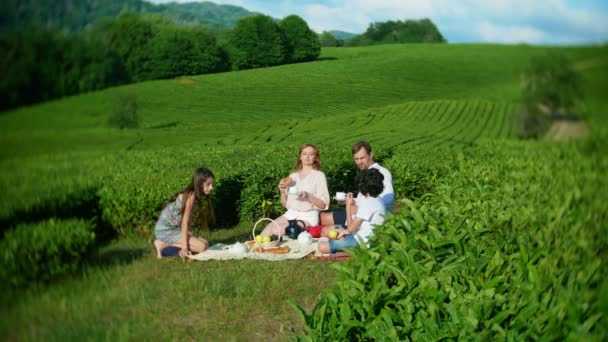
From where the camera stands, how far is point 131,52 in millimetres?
2721

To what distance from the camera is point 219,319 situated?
3635 millimetres

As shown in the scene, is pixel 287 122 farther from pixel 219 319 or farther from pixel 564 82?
pixel 564 82

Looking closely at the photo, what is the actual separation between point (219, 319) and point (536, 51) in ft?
8.16

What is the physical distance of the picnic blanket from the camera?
14.7ft

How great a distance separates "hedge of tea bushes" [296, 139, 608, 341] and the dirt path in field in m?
0.03

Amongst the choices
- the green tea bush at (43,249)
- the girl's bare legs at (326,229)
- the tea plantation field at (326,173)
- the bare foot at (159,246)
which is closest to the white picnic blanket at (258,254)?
the tea plantation field at (326,173)

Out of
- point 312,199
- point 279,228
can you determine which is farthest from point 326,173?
point 279,228

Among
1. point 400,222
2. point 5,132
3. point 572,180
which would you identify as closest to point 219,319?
point 400,222

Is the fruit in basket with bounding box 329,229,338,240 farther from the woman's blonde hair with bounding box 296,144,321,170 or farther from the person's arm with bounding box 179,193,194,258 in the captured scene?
the person's arm with bounding box 179,193,194,258

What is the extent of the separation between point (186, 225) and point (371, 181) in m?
1.76

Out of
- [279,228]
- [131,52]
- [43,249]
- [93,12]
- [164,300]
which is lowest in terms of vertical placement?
[279,228]

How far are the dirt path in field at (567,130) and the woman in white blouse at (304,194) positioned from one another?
330 cm

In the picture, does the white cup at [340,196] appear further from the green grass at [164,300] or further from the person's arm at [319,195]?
the green grass at [164,300]

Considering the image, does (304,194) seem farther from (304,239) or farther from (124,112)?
(124,112)
